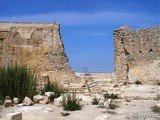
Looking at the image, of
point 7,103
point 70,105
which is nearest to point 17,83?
point 7,103

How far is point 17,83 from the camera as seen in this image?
12828mm

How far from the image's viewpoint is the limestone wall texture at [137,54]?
784 inches

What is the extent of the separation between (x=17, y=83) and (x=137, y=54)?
9799 millimetres

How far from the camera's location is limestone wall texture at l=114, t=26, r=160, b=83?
65.4 ft

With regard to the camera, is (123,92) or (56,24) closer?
(123,92)

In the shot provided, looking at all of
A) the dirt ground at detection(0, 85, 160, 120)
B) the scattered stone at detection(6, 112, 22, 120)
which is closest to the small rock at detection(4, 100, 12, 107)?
the dirt ground at detection(0, 85, 160, 120)

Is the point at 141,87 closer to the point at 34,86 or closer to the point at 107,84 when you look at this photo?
the point at 107,84

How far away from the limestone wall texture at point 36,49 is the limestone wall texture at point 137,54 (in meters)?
3.66

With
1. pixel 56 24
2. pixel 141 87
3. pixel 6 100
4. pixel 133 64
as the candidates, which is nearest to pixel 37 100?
pixel 6 100

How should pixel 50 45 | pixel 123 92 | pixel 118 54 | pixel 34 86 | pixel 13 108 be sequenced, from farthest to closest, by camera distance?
1. pixel 50 45
2. pixel 118 54
3. pixel 123 92
4. pixel 34 86
5. pixel 13 108

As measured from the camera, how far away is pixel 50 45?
896 inches

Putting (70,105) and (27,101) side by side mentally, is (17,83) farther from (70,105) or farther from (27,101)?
(70,105)

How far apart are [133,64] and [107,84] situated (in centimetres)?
222

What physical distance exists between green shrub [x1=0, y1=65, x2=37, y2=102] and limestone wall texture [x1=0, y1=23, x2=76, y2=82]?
893 cm
